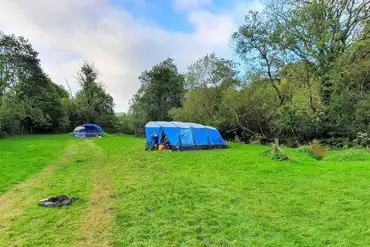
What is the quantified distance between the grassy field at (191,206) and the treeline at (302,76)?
32.0 feet

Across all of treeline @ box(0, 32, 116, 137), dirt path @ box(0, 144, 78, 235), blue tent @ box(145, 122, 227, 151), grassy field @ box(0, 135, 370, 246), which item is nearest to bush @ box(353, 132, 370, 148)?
grassy field @ box(0, 135, 370, 246)

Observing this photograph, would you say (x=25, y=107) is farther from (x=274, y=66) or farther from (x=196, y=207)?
(x=196, y=207)

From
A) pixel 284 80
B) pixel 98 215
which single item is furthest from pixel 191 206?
pixel 284 80

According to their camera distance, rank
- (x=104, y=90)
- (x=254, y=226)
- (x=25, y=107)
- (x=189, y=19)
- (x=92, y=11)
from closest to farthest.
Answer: (x=254, y=226) < (x=92, y=11) < (x=189, y=19) < (x=25, y=107) < (x=104, y=90)

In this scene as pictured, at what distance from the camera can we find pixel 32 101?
32.2 meters

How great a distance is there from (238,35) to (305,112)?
832cm

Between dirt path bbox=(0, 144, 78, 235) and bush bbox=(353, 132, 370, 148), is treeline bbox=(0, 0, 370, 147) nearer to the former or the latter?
bush bbox=(353, 132, 370, 148)

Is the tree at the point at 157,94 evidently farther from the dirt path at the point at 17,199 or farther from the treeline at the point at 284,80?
the dirt path at the point at 17,199

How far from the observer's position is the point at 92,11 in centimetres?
1466

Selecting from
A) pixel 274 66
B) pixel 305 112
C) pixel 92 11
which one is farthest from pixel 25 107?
pixel 305 112

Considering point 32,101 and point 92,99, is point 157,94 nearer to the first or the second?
point 92,99

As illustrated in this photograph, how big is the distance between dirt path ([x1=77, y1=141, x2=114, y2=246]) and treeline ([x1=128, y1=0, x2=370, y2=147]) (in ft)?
52.3

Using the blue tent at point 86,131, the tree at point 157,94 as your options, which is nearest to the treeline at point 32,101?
the blue tent at point 86,131

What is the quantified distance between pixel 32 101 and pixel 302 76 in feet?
101
